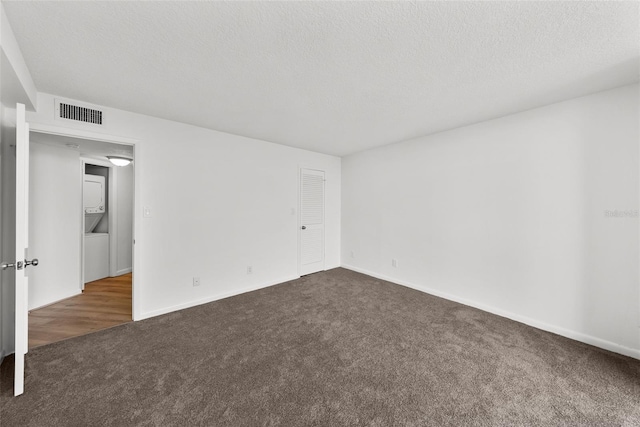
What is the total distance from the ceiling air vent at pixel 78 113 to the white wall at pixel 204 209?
0.06 m

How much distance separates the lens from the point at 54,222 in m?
3.43

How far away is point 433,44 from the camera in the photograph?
5.30 ft

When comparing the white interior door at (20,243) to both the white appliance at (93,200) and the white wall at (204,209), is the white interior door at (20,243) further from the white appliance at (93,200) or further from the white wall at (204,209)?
the white appliance at (93,200)

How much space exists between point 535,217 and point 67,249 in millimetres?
6290

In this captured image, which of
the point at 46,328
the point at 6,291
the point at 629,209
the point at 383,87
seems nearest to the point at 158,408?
the point at 6,291

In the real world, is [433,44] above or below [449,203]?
above

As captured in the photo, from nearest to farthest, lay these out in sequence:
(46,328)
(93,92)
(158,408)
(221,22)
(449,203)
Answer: (221,22), (158,408), (93,92), (46,328), (449,203)

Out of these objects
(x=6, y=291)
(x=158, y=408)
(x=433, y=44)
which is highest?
(x=433, y=44)

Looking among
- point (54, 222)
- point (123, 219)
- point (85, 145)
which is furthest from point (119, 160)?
point (54, 222)

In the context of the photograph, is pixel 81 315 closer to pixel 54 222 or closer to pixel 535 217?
pixel 54 222

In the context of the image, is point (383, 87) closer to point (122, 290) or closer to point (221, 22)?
point (221, 22)

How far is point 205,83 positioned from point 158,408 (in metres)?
2.52

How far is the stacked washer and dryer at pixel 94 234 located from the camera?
4285 millimetres

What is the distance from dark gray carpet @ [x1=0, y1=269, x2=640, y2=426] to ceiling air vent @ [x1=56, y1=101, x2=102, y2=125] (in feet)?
7.43
